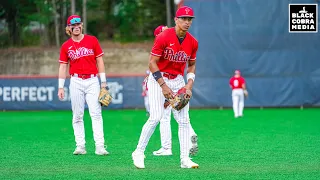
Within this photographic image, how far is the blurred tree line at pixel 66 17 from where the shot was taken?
41.4 m

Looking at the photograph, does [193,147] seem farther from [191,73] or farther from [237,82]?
[237,82]

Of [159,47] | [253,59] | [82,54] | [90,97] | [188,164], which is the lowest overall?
[188,164]

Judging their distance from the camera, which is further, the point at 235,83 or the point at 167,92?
the point at 235,83

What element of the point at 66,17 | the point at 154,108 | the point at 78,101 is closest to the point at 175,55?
the point at 154,108

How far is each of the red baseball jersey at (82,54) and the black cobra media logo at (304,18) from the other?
19488mm

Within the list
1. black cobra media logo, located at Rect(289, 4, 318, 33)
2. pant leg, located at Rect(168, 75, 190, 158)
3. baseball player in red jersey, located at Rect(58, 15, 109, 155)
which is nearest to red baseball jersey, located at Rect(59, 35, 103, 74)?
baseball player in red jersey, located at Rect(58, 15, 109, 155)

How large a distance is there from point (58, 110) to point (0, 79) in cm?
281

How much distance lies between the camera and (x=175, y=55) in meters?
9.41

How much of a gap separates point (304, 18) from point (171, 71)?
22.8 meters

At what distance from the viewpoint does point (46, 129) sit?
18969mm

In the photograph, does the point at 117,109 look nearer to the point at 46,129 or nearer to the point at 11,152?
the point at 46,129

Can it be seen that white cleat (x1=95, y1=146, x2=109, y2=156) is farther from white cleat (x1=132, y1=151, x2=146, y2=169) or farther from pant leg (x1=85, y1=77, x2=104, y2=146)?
white cleat (x1=132, y1=151, x2=146, y2=169)

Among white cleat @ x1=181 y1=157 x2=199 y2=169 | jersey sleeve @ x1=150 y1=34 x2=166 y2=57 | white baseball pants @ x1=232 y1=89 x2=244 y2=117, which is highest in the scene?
jersey sleeve @ x1=150 y1=34 x2=166 y2=57

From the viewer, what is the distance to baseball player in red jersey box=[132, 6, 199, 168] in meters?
9.30
